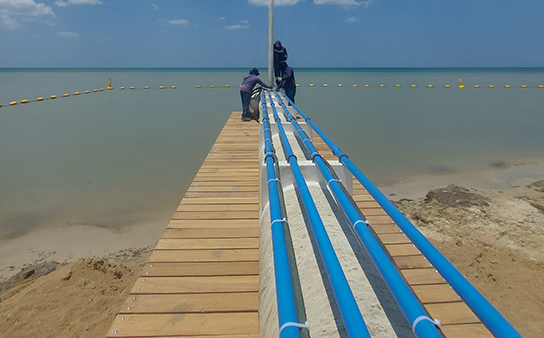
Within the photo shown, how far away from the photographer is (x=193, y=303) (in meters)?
2.51

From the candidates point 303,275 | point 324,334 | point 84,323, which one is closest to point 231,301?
point 303,275

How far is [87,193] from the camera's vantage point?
7.20 metres

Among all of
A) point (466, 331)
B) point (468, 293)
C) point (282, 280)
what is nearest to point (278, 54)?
point (466, 331)

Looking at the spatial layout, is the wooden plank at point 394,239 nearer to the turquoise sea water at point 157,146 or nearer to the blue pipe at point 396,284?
the blue pipe at point 396,284

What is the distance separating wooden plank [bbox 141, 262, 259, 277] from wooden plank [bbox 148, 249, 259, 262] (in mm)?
59

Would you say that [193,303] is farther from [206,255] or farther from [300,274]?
[300,274]

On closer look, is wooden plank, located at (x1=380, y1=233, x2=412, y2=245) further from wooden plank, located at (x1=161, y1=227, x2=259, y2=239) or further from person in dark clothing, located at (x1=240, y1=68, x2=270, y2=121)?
person in dark clothing, located at (x1=240, y1=68, x2=270, y2=121)

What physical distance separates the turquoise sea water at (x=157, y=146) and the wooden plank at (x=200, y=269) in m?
3.24

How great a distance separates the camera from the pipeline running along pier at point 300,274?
4.39 ft

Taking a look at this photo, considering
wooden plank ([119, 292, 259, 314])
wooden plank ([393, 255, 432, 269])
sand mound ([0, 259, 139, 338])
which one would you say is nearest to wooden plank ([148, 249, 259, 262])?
wooden plank ([119, 292, 259, 314])

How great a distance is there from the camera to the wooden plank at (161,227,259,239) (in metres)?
3.44

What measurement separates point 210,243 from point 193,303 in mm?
840

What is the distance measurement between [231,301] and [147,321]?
60 centimetres

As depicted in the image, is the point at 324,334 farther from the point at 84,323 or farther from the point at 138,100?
the point at 138,100
